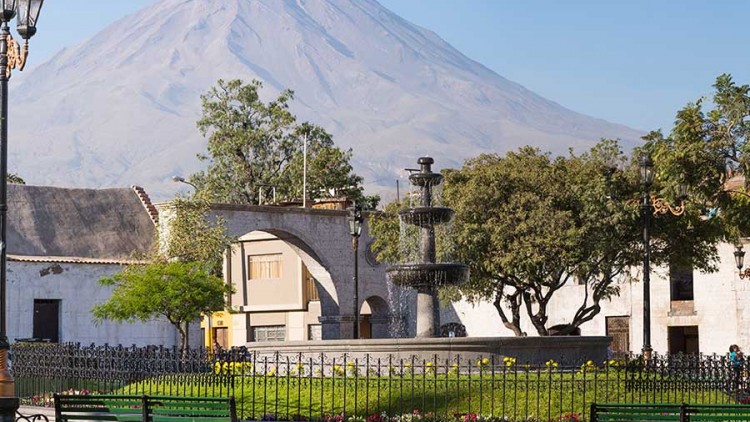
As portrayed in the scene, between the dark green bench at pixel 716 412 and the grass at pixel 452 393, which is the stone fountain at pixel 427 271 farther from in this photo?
the dark green bench at pixel 716 412

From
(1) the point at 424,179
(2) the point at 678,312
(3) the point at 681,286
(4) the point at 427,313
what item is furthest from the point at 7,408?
(3) the point at 681,286

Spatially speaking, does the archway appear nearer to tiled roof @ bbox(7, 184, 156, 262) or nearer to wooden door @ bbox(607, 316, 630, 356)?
tiled roof @ bbox(7, 184, 156, 262)

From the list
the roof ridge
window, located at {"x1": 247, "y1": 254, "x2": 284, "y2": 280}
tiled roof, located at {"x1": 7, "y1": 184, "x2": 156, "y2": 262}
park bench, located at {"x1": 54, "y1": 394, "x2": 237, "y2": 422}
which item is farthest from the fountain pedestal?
window, located at {"x1": 247, "y1": 254, "x2": 284, "y2": 280}

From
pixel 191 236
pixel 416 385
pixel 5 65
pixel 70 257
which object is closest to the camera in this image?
pixel 5 65

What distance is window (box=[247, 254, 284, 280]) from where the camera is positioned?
182 feet

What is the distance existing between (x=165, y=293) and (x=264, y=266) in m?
23.8

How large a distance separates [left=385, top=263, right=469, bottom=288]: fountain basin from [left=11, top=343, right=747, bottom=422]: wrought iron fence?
8.71 feet

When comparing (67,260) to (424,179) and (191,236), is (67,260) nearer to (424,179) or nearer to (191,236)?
(191,236)

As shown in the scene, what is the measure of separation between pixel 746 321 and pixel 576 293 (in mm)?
7125

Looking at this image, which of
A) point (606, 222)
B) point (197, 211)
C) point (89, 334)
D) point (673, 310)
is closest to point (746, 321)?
point (673, 310)

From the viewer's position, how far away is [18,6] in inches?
509

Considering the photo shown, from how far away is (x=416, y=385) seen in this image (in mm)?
19203

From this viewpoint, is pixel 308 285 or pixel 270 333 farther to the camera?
pixel 270 333

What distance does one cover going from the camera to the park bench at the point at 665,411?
1388 centimetres
